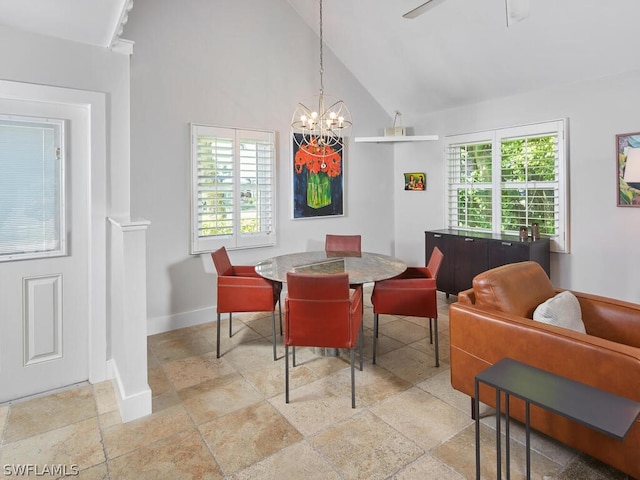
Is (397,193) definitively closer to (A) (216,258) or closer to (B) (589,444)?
(A) (216,258)

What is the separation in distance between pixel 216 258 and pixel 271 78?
2.45 m

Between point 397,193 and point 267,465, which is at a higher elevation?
point 397,193

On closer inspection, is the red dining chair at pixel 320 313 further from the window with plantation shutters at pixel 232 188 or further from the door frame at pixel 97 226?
the window with plantation shutters at pixel 232 188

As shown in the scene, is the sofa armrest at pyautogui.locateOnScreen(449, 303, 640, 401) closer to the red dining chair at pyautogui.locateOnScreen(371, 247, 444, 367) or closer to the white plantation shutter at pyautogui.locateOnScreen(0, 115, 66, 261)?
the red dining chair at pyautogui.locateOnScreen(371, 247, 444, 367)

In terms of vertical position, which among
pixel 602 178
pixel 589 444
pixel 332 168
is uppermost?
pixel 332 168

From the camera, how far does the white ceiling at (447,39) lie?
2559mm

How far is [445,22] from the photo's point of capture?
3.94 metres

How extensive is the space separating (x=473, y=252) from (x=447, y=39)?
2421 millimetres


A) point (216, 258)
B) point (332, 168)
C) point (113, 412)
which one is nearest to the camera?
point (113, 412)

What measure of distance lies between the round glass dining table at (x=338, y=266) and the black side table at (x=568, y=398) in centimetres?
132

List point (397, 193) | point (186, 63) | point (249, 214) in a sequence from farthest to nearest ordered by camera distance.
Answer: point (397, 193) → point (249, 214) → point (186, 63)

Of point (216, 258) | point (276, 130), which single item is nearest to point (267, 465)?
point (216, 258)

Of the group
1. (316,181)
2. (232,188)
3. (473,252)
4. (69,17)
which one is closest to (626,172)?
(473,252)

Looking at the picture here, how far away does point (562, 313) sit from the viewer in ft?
7.18
